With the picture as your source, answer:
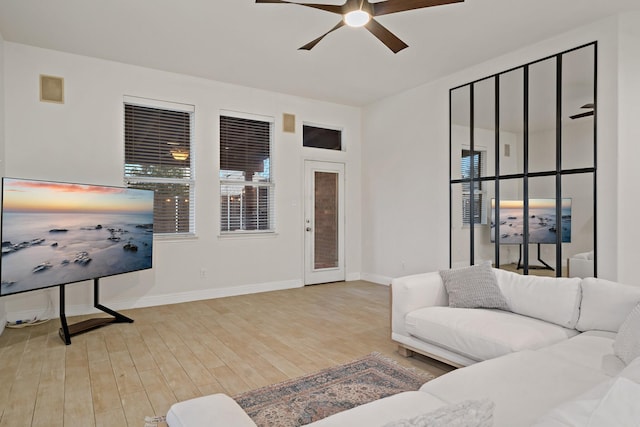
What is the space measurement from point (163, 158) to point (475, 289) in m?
4.10

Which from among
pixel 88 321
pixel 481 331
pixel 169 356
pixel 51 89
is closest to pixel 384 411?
pixel 481 331

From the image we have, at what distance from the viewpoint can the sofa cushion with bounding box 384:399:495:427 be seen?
0.81 metres

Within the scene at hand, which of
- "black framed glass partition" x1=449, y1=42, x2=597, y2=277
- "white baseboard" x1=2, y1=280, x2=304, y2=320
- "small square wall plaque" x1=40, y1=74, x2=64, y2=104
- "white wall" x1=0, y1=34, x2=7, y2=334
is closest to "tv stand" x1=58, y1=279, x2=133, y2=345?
"white baseboard" x1=2, y1=280, x2=304, y2=320

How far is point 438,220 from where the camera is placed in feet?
17.6

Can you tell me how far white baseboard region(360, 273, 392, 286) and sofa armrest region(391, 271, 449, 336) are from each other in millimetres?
2933

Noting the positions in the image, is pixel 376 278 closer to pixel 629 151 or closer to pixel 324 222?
pixel 324 222

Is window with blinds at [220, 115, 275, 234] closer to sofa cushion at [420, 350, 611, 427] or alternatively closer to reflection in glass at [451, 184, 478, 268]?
reflection in glass at [451, 184, 478, 268]

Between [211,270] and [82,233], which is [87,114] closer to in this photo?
[82,233]

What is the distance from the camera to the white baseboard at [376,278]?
626 centimetres

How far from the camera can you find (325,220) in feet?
21.4

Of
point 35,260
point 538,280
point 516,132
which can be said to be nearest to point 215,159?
point 35,260

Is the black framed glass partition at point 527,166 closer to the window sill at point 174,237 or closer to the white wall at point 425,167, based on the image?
the white wall at point 425,167

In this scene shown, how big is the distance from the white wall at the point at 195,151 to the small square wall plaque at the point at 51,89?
0.06 meters

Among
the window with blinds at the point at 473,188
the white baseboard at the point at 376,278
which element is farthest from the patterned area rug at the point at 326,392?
the white baseboard at the point at 376,278
